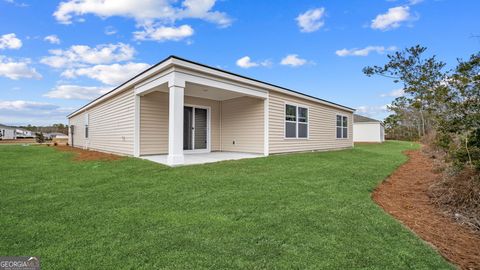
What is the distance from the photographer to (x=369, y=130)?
99.3 feet

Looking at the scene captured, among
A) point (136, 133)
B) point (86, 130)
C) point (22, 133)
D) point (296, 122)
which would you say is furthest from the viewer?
point (22, 133)

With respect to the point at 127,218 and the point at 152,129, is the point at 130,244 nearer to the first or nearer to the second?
the point at 127,218

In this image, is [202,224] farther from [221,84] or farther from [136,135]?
[136,135]

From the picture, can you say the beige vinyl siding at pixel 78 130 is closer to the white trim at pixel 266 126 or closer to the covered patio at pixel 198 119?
the covered patio at pixel 198 119

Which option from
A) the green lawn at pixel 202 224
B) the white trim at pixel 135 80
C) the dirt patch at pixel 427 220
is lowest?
the dirt patch at pixel 427 220

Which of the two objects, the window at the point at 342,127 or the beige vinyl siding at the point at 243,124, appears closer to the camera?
the beige vinyl siding at the point at 243,124

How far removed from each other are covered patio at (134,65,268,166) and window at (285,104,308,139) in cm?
146

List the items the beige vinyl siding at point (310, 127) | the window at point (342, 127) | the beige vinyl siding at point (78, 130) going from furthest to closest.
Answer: the beige vinyl siding at point (78, 130), the window at point (342, 127), the beige vinyl siding at point (310, 127)

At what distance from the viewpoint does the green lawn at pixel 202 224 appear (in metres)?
2.35

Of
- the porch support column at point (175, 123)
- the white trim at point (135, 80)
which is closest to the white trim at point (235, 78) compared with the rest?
the white trim at point (135, 80)

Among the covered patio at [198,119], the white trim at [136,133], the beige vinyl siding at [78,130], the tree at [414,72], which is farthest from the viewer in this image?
the beige vinyl siding at [78,130]

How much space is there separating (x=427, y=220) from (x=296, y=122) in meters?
7.81

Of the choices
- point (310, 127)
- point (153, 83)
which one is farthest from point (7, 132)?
point (310, 127)

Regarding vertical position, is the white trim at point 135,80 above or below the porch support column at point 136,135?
above
